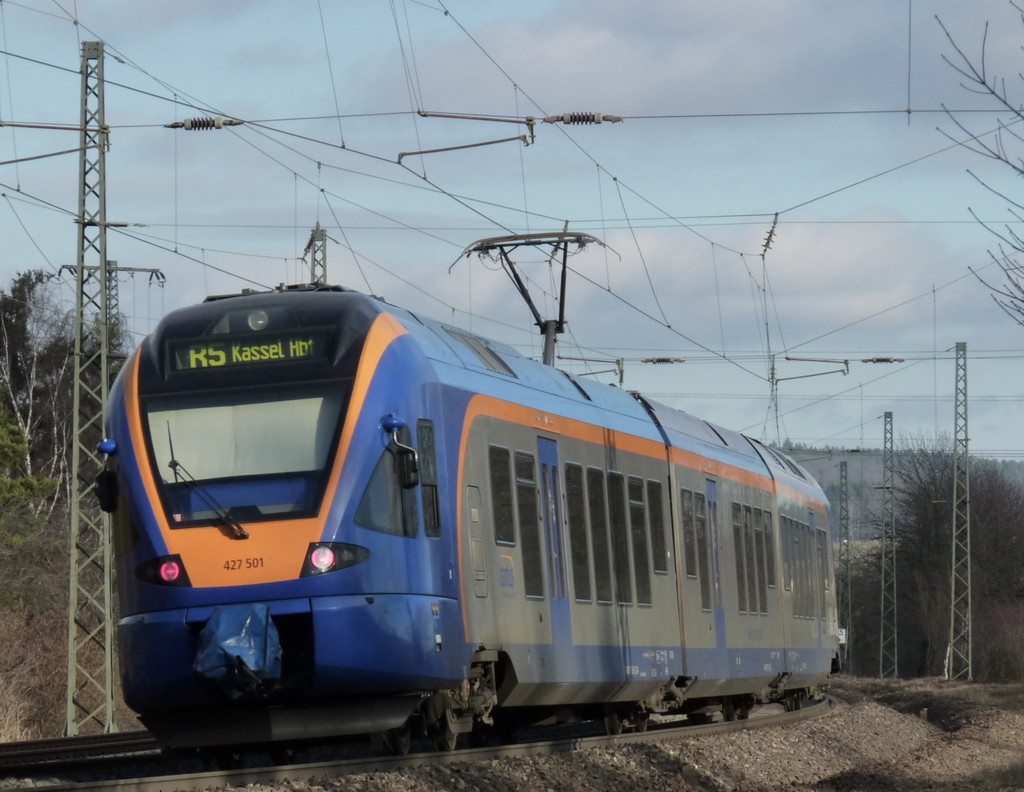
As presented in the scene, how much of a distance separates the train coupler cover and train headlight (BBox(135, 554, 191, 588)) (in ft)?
1.41

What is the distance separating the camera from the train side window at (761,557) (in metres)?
21.3

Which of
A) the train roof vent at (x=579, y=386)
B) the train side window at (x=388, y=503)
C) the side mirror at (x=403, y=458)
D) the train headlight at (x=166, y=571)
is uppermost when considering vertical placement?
the train roof vent at (x=579, y=386)

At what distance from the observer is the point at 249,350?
12086mm

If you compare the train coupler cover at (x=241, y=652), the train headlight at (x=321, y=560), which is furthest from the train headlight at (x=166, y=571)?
the train headlight at (x=321, y=560)

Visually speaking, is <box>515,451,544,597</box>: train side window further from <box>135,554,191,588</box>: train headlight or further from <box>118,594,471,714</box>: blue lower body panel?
<box>135,554,191,588</box>: train headlight

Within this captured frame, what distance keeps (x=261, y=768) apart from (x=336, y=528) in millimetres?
1672

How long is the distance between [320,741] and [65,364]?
164ft

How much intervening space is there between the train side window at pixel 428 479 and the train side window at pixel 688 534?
639 cm

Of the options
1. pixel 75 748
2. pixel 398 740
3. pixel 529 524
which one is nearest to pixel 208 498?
pixel 398 740

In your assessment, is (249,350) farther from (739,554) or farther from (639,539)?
(739,554)

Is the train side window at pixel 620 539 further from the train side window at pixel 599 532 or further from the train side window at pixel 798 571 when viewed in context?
the train side window at pixel 798 571

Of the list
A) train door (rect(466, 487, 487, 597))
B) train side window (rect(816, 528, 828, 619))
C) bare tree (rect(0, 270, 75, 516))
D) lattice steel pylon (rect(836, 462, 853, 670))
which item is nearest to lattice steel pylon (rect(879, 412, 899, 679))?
lattice steel pylon (rect(836, 462, 853, 670))

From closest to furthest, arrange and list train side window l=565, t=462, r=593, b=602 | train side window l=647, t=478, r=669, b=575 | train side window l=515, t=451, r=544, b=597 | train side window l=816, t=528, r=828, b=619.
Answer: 1. train side window l=515, t=451, r=544, b=597
2. train side window l=565, t=462, r=593, b=602
3. train side window l=647, t=478, r=669, b=575
4. train side window l=816, t=528, r=828, b=619

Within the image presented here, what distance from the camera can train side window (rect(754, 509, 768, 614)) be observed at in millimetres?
21297
